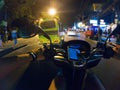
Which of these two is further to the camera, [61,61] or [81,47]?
[81,47]

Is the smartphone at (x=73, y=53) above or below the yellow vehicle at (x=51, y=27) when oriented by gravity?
above

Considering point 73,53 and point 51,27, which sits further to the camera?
point 51,27

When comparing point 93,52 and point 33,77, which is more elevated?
point 93,52

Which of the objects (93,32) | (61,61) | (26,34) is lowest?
(93,32)

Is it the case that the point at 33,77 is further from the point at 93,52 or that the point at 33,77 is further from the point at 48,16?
the point at 48,16

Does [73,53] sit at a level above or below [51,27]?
above

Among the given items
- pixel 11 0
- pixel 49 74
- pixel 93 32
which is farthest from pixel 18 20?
pixel 93 32

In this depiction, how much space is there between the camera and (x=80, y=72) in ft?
14.3

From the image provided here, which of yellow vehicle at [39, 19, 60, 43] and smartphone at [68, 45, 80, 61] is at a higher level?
smartphone at [68, 45, 80, 61]

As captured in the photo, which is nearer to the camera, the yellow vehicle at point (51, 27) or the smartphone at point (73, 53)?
the smartphone at point (73, 53)

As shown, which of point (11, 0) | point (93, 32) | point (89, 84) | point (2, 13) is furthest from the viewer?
point (93, 32)

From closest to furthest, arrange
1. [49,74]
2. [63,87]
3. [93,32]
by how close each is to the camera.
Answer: [63,87] → [49,74] → [93,32]

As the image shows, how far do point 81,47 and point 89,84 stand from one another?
0.62 meters

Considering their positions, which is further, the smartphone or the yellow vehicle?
the yellow vehicle
